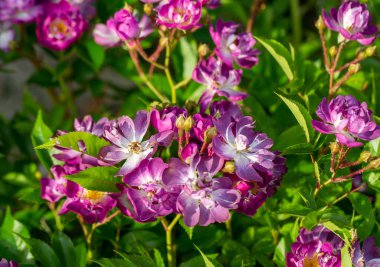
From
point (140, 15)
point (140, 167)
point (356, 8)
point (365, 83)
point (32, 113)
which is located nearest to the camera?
point (140, 167)

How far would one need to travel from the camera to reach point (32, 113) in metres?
1.89

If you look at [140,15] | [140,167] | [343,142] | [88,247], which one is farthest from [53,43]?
[343,142]

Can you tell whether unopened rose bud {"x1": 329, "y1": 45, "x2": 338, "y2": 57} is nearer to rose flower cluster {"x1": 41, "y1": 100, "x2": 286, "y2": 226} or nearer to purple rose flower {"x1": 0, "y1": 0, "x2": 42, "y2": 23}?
rose flower cluster {"x1": 41, "y1": 100, "x2": 286, "y2": 226}

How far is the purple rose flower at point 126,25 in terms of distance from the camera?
1234 millimetres

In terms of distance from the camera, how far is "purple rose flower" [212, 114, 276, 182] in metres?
1.00

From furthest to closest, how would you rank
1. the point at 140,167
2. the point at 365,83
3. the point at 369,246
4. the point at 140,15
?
1. the point at 140,15
2. the point at 365,83
3. the point at 369,246
4. the point at 140,167

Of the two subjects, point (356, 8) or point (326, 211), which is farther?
point (356, 8)

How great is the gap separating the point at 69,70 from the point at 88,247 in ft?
2.53

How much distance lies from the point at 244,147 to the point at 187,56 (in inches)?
26.3

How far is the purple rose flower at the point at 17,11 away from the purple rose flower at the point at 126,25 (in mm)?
417

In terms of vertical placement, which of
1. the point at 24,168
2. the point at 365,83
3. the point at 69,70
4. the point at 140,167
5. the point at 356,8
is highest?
the point at 356,8

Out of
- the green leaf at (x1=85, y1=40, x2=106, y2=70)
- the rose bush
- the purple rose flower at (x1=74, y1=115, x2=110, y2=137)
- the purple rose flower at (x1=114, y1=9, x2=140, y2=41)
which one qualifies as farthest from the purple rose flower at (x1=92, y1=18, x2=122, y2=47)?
the purple rose flower at (x1=74, y1=115, x2=110, y2=137)

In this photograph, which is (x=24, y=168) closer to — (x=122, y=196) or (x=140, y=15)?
(x=140, y=15)

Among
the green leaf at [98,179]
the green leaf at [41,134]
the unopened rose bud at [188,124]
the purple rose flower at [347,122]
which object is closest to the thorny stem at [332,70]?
the purple rose flower at [347,122]
